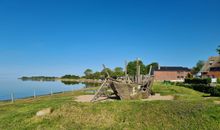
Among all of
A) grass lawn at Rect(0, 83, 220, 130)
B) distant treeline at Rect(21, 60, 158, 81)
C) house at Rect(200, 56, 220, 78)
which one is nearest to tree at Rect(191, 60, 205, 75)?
distant treeline at Rect(21, 60, 158, 81)

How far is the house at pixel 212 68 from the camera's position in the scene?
6040 cm

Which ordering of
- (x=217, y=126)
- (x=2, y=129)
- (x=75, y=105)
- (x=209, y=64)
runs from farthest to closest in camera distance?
(x=209, y=64) < (x=75, y=105) < (x=2, y=129) < (x=217, y=126)

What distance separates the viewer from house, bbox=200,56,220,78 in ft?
198

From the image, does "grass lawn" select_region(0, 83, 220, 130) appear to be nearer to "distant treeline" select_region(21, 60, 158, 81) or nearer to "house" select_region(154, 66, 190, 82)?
"distant treeline" select_region(21, 60, 158, 81)

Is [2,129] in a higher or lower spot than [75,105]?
lower

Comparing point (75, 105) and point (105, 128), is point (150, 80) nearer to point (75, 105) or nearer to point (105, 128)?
point (75, 105)

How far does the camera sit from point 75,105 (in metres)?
13.9

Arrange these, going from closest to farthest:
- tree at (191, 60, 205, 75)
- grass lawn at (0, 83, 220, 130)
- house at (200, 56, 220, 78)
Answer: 1. grass lawn at (0, 83, 220, 130)
2. house at (200, 56, 220, 78)
3. tree at (191, 60, 205, 75)

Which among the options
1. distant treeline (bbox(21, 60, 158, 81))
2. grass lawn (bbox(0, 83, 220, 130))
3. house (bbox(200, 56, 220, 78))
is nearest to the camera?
grass lawn (bbox(0, 83, 220, 130))

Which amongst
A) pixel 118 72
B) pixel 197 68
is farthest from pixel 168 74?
pixel 197 68

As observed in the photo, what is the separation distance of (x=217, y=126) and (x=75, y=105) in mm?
8337

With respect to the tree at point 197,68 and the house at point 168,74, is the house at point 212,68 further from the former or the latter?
the tree at point 197,68

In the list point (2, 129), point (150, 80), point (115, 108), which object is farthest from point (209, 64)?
point (2, 129)

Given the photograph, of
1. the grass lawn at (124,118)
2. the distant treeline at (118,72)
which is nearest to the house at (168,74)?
the distant treeline at (118,72)
